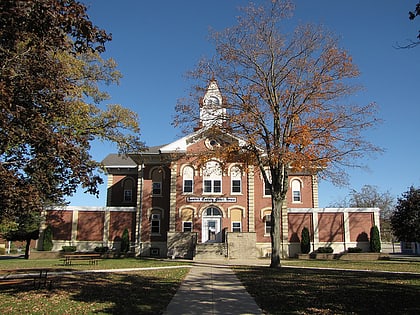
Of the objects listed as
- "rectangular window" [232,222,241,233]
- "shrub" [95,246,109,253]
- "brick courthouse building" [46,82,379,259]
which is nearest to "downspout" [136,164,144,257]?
"brick courthouse building" [46,82,379,259]

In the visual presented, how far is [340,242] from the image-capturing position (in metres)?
33.7

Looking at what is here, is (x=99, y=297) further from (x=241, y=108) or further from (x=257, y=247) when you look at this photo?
(x=257, y=247)

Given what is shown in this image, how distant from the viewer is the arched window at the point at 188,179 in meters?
Result: 34.2

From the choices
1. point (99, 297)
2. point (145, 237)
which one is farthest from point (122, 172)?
point (99, 297)

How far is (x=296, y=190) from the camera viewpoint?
3659 cm

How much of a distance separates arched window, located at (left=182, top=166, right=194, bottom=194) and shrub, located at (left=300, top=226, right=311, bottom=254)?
33.1 feet

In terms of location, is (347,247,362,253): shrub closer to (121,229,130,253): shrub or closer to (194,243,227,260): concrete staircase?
(194,243,227,260): concrete staircase

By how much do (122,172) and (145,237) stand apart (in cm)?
771

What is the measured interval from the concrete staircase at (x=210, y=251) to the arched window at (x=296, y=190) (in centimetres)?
956

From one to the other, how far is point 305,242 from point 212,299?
23124 millimetres

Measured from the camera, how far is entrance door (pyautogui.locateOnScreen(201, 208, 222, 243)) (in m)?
33.3

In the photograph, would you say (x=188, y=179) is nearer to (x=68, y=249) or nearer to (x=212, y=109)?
(x=68, y=249)

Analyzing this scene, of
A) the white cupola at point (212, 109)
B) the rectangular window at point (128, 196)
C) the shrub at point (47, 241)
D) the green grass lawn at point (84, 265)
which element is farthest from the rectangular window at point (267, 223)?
the shrub at point (47, 241)

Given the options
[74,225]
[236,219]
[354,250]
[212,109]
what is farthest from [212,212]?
[212,109]
